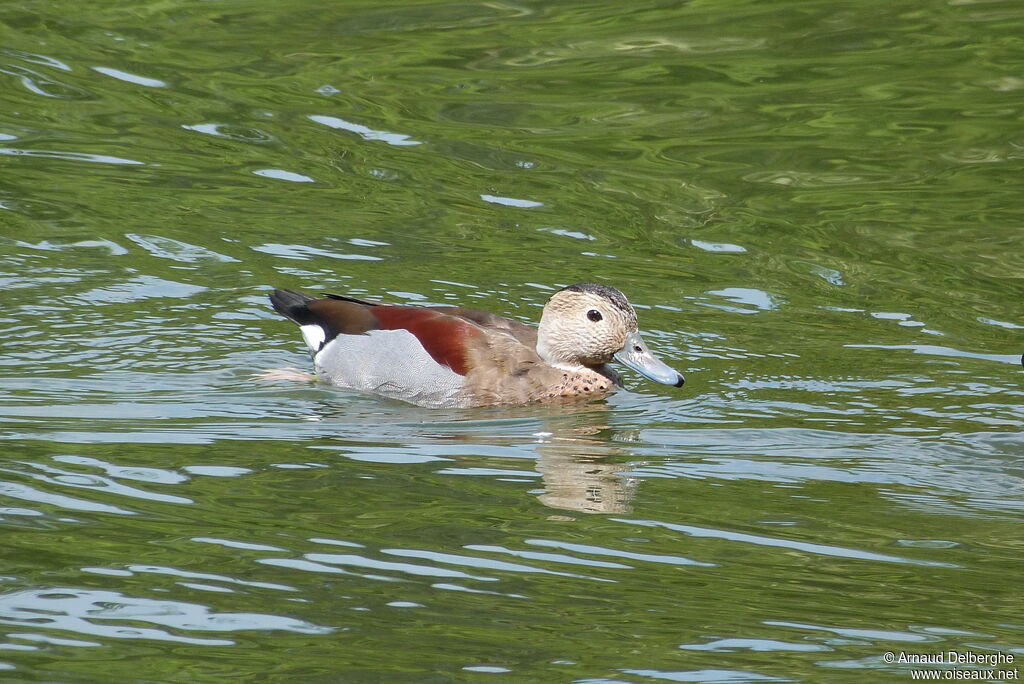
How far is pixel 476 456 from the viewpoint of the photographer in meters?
7.85

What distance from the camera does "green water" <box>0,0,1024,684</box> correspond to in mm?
5594

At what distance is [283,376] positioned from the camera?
32.0 ft

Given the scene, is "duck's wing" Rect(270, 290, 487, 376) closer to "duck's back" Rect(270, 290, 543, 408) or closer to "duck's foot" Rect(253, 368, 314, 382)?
"duck's back" Rect(270, 290, 543, 408)

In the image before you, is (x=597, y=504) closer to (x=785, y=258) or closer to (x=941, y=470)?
(x=941, y=470)

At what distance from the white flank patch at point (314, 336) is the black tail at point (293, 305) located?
3cm

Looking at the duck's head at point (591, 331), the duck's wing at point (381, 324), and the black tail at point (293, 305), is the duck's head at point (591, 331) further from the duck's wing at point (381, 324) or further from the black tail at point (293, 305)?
the black tail at point (293, 305)

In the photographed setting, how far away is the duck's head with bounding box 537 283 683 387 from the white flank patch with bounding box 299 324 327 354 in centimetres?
141

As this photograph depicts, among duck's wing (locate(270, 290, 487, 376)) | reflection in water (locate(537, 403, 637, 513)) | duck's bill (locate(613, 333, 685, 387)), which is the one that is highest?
duck's wing (locate(270, 290, 487, 376))

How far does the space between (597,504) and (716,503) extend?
53cm

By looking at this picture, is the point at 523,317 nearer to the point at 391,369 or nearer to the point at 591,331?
the point at 591,331

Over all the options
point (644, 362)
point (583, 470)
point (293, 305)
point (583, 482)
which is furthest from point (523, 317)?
point (583, 482)

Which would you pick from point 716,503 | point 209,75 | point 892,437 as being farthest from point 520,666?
point 209,75

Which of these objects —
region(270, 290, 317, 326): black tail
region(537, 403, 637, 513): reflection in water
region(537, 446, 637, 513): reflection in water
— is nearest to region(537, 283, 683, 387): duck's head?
region(537, 403, 637, 513): reflection in water

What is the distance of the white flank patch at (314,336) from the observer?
1004 cm
